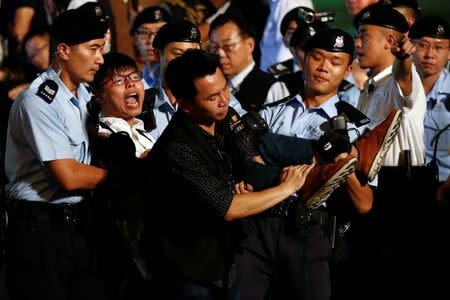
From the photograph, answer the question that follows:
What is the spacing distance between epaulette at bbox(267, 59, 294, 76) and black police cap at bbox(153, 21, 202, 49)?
4.09 ft

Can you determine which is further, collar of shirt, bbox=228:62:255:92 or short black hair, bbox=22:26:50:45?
short black hair, bbox=22:26:50:45

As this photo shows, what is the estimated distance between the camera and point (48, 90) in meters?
5.07

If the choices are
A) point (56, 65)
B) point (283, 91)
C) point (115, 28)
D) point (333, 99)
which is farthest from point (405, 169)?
point (115, 28)

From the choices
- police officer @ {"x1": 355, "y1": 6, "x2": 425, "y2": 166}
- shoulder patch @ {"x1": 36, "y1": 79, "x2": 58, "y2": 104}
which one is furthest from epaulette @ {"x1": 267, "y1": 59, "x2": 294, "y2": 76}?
shoulder patch @ {"x1": 36, "y1": 79, "x2": 58, "y2": 104}

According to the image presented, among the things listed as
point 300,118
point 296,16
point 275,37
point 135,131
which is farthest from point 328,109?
point 275,37

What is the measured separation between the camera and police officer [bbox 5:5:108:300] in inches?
198

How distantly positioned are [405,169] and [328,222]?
2.92 feet

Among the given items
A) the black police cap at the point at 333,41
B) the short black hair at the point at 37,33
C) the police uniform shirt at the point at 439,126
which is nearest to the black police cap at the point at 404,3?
the police uniform shirt at the point at 439,126

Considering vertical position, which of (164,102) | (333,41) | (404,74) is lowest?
(164,102)

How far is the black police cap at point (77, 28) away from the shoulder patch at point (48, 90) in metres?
0.23

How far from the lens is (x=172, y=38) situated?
6293 millimetres

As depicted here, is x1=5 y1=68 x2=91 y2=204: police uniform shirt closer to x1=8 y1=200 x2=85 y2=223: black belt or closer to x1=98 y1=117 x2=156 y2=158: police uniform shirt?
x1=8 y1=200 x2=85 y2=223: black belt

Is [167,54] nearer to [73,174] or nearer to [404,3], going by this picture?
[73,174]

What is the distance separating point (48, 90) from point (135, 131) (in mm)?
604
